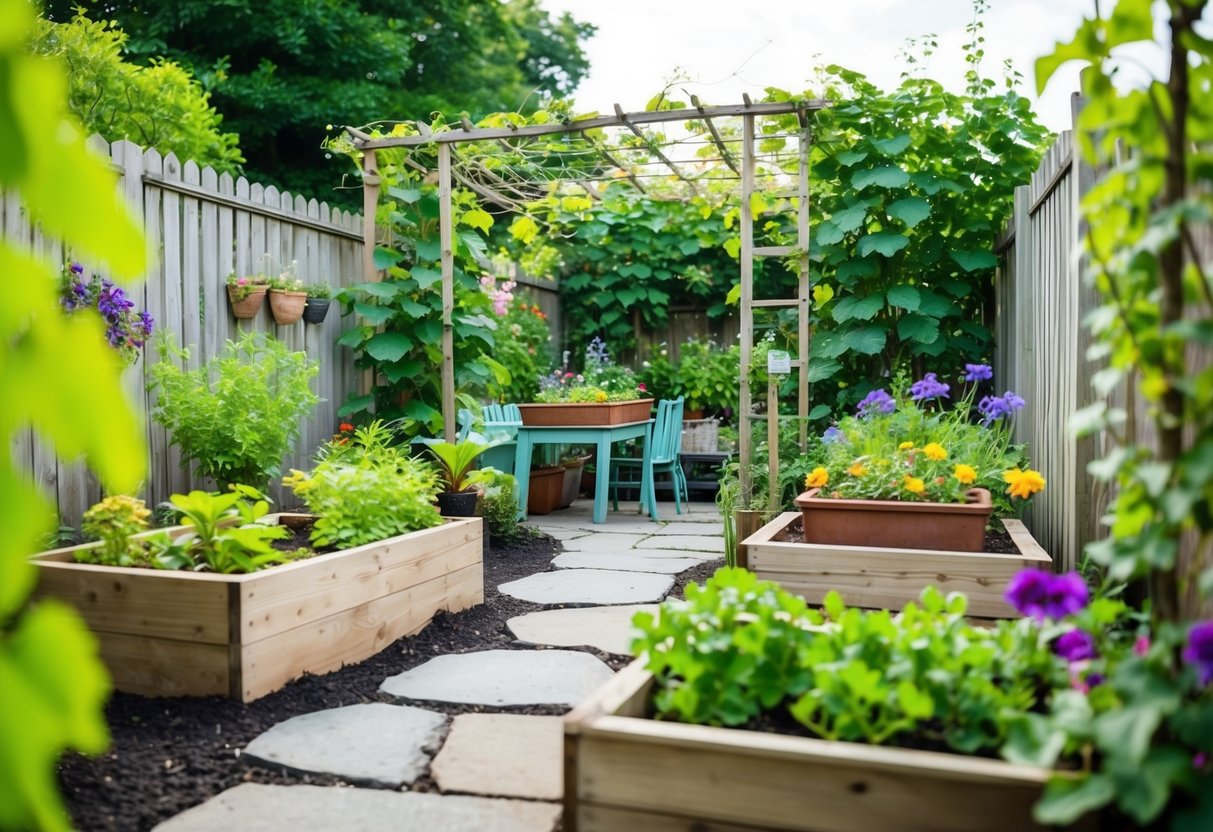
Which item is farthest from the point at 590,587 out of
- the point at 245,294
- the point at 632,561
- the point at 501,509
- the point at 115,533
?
the point at 245,294

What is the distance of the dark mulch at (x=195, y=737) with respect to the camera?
189cm

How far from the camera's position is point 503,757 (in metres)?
2.17

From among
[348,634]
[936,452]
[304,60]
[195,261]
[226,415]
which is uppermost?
[304,60]

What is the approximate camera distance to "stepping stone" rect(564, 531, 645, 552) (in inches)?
199

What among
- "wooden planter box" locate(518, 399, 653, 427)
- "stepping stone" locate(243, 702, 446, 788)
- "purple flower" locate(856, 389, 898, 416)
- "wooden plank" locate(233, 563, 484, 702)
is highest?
"purple flower" locate(856, 389, 898, 416)

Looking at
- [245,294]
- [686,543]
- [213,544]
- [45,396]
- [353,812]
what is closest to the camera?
[45,396]

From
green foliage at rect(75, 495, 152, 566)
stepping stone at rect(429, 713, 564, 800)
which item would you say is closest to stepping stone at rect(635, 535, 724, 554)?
stepping stone at rect(429, 713, 564, 800)

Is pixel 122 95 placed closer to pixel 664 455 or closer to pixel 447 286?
pixel 447 286

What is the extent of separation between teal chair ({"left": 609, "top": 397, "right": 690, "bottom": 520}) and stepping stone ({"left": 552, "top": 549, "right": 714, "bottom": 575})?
151cm

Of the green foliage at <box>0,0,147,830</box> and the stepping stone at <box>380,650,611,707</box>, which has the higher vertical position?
the green foliage at <box>0,0,147,830</box>

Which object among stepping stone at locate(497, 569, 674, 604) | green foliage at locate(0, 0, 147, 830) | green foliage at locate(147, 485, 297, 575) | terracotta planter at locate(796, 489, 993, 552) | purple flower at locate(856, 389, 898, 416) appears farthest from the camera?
purple flower at locate(856, 389, 898, 416)

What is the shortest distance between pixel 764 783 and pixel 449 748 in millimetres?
1020

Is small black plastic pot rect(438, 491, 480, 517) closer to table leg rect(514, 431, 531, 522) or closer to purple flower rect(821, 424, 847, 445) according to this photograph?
table leg rect(514, 431, 531, 522)

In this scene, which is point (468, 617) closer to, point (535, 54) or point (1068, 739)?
point (1068, 739)
